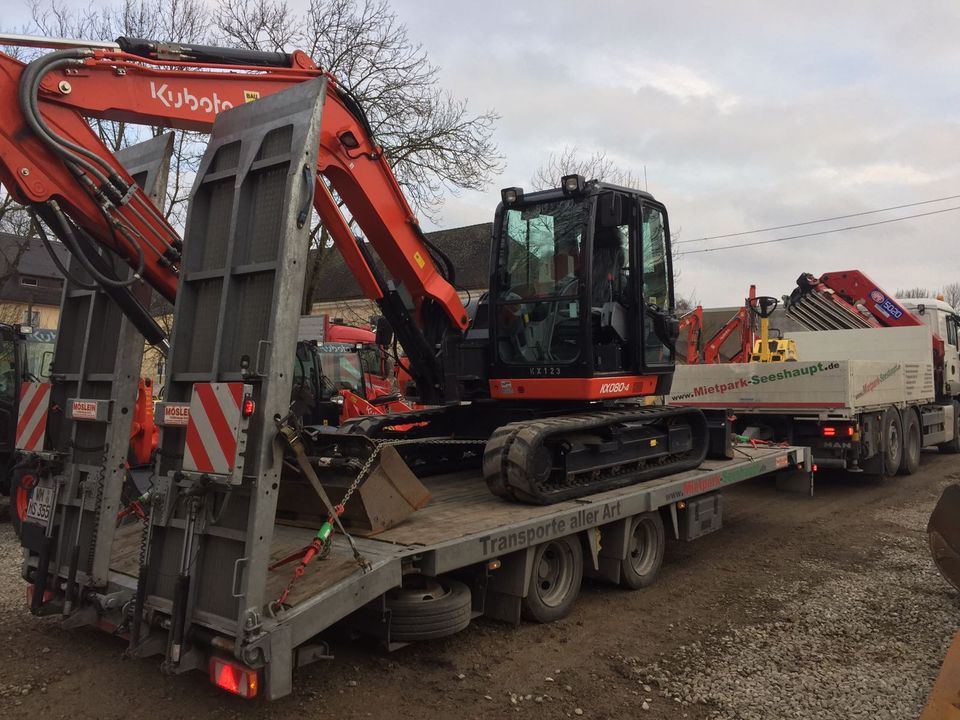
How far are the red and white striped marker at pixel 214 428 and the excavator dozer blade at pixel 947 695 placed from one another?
3.55 m

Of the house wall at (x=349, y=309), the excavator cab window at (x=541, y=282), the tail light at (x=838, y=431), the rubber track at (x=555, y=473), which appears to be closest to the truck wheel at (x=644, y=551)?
the rubber track at (x=555, y=473)

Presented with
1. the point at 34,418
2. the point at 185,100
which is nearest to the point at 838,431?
the point at 185,100

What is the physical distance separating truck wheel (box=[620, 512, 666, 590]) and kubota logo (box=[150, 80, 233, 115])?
4.37 meters

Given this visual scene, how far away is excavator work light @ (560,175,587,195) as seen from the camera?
6.39 m

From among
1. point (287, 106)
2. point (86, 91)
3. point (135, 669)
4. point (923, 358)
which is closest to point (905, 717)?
point (135, 669)

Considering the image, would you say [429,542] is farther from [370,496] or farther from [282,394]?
[282,394]

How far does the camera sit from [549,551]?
18.3 ft

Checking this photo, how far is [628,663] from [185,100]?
447 centimetres

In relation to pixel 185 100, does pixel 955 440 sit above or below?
below

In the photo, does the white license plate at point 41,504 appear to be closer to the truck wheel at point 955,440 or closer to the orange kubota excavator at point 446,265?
the orange kubota excavator at point 446,265

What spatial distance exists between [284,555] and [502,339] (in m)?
2.98

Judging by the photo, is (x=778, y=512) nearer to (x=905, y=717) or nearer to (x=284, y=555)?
(x=905, y=717)

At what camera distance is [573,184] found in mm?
6445

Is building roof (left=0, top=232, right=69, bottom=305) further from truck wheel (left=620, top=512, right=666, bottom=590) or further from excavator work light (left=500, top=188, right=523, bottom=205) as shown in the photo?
truck wheel (left=620, top=512, right=666, bottom=590)
